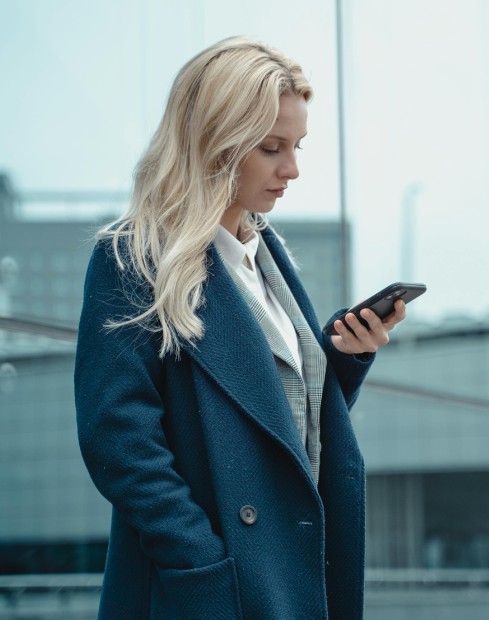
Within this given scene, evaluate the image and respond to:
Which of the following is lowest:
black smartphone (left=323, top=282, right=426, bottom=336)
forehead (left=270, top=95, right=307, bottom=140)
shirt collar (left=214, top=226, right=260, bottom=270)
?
black smartphone (left=323, top=282, right=426, bottom=336)

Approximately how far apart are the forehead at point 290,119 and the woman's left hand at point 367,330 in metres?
0.35

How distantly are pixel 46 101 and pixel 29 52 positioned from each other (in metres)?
0.15

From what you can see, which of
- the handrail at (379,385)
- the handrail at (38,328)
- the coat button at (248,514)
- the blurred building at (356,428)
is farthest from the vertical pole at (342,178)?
the coat button at (248,514)

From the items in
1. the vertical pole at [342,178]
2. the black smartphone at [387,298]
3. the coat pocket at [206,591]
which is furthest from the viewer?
the vertical pole at [342,178]

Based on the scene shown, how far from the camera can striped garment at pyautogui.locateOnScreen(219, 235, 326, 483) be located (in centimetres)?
196

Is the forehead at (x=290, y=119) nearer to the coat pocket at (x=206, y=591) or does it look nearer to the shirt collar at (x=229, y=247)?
the shirt collar at (x=229, y=247)

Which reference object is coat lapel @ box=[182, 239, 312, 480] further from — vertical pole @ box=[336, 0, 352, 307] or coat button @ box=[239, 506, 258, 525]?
vertical pole @ box=[336, 0, 352, 307]

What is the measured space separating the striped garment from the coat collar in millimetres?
58

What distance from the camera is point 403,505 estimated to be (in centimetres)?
472

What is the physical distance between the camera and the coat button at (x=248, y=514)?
5.86 ft

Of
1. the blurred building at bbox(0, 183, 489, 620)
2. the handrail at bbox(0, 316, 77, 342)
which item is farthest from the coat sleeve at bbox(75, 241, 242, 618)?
the handrail at bbox(0, 316, 77, 342)

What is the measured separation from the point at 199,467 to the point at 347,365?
1.37 ft

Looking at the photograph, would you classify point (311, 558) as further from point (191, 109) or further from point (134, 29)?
point (134, 29)

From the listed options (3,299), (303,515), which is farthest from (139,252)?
(3,299)
